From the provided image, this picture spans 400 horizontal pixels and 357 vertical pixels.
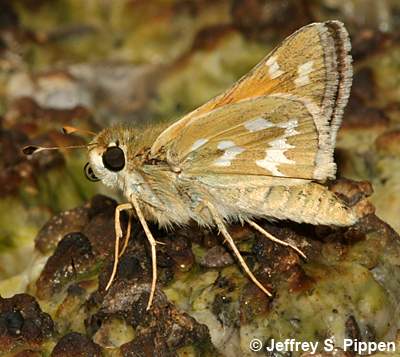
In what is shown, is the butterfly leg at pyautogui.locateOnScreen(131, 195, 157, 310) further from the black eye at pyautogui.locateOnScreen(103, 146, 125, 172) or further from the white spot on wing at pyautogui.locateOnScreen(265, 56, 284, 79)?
the white spot on wing at pyautogui.locateOnScreen(265, 56, 284, 79)

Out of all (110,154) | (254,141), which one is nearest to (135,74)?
(110,154)

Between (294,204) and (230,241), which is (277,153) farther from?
(230,241)

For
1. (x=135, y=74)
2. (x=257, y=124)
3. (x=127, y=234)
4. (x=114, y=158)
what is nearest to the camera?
(x=257, y=124)

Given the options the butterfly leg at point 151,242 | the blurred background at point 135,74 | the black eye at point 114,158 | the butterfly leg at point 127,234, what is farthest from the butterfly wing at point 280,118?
the blurred background at point 135,74

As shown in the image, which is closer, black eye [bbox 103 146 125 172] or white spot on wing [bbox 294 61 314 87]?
white spot on wing [bbox 294 61 314 87]

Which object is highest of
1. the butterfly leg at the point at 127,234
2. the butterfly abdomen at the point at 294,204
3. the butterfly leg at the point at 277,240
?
the butterfly abdomen at the point at 294,204

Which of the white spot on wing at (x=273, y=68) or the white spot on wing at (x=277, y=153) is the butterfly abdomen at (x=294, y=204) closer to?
the white spot on wing at (x=277, y=153)

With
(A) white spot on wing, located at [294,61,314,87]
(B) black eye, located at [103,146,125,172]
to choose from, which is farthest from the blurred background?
(B) black eye, located at [103,146,125,172]

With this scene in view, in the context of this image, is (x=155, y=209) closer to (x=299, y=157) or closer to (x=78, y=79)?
(x=299, y=157)
